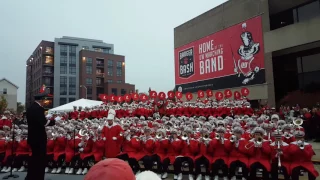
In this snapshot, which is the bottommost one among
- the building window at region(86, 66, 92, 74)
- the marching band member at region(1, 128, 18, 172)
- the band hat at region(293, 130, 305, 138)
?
the marching band member at region(1, 128, 18, 172)

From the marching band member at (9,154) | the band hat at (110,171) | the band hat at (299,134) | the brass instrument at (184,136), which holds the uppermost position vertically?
the band hat at (110,171)

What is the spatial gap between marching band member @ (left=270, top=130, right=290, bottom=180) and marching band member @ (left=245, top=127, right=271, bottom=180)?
0.41 ft

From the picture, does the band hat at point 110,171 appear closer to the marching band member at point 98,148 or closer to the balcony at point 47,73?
the marching band member at point 98,148

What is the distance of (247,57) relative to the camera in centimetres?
1897

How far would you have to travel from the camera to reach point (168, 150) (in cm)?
724

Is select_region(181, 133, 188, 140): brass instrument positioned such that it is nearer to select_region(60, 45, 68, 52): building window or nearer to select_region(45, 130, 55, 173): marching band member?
select_region(45, 130, 55, 173): marching band member

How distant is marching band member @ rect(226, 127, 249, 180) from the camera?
20.6 feet

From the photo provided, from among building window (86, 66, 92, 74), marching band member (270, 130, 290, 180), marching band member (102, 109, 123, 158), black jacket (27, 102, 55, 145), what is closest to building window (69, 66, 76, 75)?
building window (86, 66, 92, 74)

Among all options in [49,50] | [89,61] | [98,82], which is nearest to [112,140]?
[98,82]

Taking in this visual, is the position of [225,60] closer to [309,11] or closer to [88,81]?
[309,11]

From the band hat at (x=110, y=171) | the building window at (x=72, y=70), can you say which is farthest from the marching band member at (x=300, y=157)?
the building window at (x=72, y=70)

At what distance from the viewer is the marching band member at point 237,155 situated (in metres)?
6.28

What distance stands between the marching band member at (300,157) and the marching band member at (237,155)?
3.20 feet

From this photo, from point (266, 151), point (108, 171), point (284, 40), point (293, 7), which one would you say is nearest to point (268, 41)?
point (284, 40)
